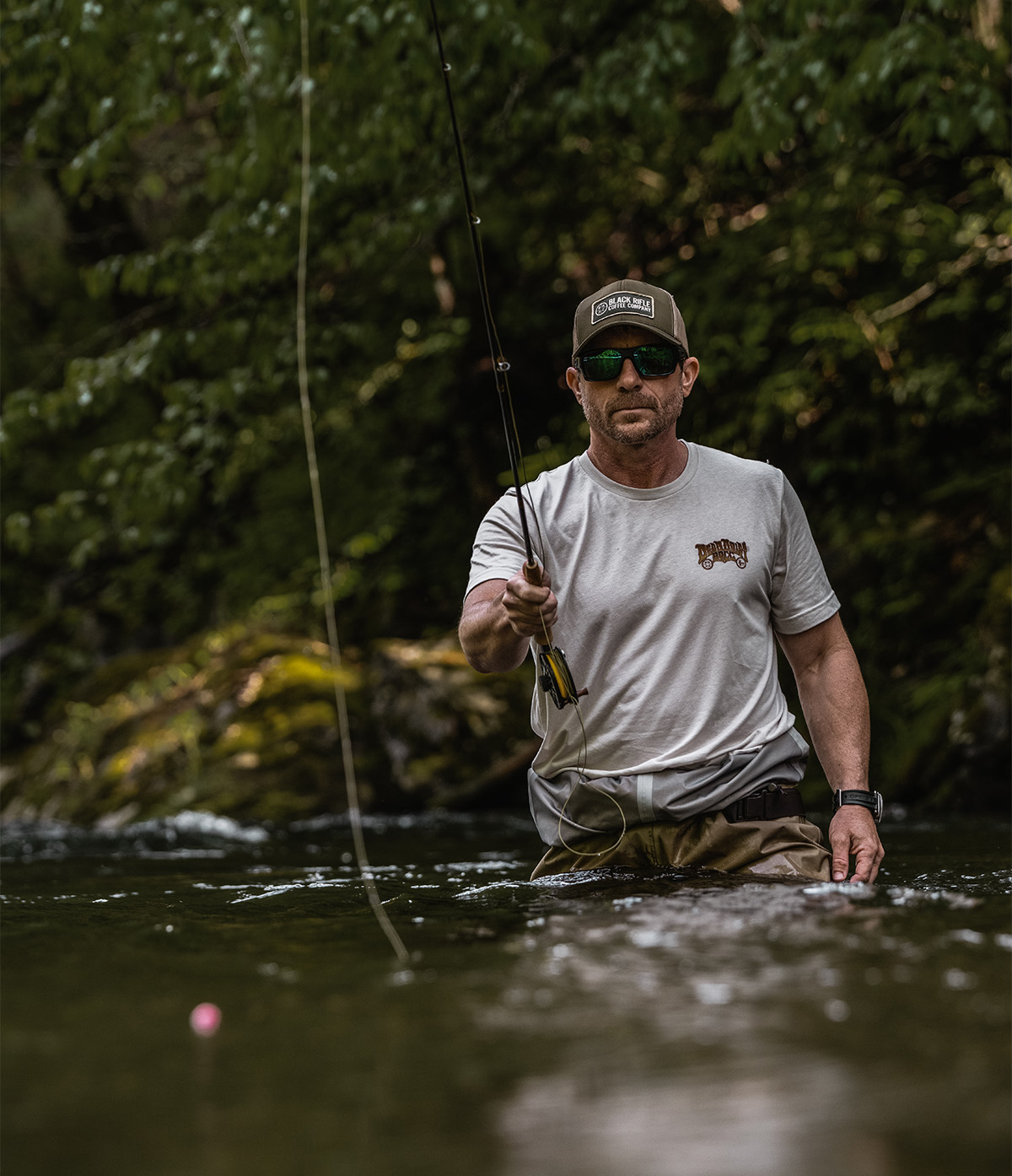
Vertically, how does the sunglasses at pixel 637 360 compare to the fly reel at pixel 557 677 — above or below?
above

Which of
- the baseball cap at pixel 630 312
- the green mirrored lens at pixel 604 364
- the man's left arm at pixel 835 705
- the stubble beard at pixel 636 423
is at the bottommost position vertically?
the man's left arm at pixel 835 705

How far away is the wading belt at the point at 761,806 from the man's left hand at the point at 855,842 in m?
0.13

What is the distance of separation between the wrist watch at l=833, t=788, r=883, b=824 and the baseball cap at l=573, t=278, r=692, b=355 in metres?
1.38

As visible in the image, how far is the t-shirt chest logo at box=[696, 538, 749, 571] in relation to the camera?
3594 millimetres

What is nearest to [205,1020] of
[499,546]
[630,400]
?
[499,546]

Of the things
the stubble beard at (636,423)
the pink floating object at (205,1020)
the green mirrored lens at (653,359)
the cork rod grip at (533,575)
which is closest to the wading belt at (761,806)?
the cork rod grip at (533,575)

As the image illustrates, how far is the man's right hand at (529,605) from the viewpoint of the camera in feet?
10.4

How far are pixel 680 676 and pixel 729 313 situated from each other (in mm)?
6553

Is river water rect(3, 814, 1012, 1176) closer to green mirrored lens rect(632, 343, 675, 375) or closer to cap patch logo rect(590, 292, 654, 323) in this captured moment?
green mirrored lens rect(632, 343, 675, 375)

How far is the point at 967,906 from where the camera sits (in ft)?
8.86

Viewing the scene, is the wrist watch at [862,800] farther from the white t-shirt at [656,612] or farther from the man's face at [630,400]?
the man's face at [630,400]

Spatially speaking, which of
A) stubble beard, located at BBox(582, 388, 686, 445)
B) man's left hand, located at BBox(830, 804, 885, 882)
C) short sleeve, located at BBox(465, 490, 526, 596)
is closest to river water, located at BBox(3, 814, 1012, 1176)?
man's left hand, located at BBox(830, 804, 885, 882)

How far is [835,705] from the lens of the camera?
Result: 3791mm

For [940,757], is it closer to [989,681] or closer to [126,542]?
[989,681]
